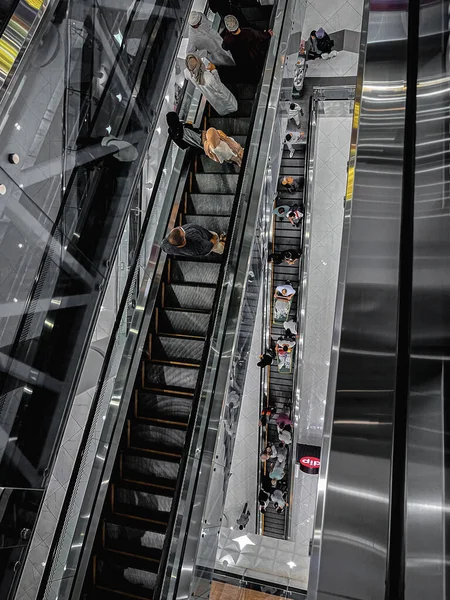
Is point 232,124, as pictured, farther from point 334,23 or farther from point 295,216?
point 334,23

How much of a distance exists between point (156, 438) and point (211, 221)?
2.72 meters

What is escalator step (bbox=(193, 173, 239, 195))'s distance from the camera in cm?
580

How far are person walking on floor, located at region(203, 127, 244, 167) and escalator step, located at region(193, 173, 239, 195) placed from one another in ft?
1.67

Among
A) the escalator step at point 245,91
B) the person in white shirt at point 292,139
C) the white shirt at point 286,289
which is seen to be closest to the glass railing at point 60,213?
the escalator step at point 245,91

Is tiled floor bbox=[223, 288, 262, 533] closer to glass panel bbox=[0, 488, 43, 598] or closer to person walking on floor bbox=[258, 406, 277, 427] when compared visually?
person walking on floor bbox=[258, 406, 277, 427]

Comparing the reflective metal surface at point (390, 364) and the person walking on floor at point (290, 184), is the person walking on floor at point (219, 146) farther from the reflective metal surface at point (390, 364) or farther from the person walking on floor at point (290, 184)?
the person walking on floor at point (290, 184)

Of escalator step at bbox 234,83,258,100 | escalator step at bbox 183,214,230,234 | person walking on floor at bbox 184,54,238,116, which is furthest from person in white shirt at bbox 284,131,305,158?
escalator step at bbox 183,214,230,234

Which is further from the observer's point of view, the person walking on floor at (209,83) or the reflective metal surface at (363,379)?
the person walking on floor at (209,83)

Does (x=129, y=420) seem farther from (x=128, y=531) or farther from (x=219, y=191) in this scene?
(x=219, y=191)

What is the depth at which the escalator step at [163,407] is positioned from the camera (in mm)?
5027

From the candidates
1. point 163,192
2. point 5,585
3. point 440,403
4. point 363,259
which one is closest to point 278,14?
point 163,192

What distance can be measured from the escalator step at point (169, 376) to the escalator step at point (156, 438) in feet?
1.52

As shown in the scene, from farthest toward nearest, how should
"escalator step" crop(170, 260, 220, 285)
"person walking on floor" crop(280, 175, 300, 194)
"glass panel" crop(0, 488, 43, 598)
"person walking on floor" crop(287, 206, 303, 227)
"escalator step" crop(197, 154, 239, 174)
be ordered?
"person walking on floor" crop(280, 175, 300, 194)
"person walking on floor" crop(287, 206, 303, 227)
"escalator step" crop(197, 154, 239, 174)
"escalator step" crop(170, 260, 220, 285)
"glass panel" crop(0, 488, 43, 598)

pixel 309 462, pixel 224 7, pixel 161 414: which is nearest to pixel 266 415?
pixel 309 462
